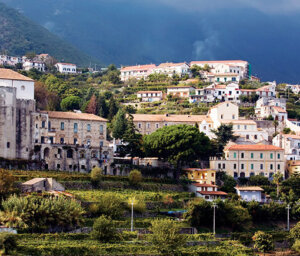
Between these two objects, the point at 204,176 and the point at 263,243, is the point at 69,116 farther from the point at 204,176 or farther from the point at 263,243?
the point at 263,243

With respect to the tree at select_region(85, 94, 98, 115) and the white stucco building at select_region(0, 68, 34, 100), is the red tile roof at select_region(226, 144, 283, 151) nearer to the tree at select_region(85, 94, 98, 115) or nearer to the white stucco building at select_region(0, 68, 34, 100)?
the tree at select_region(85, 94, 98, 115)

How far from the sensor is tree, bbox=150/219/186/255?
57094 mm

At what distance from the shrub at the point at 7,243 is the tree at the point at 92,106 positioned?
2292 inches

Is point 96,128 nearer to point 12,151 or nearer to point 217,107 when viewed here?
point 12,151

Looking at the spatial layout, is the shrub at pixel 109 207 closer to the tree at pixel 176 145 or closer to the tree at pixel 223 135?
the tree at pixel 176 145

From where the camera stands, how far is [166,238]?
57.0 m

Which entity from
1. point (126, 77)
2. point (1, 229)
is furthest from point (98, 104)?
point (1, 229)

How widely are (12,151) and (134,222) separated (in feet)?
65.2

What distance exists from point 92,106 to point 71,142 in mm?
26794

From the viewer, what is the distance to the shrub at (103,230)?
5722 cm

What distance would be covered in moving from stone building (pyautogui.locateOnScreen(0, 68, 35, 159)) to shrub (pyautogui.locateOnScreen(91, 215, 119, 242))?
21599 mm

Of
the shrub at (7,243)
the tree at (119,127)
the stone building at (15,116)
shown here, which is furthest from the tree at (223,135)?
the shrub at (7,243)

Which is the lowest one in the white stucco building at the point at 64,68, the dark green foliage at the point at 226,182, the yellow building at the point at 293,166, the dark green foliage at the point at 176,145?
the dark green foliage at the point at 226,182

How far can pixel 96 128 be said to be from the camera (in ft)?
281
